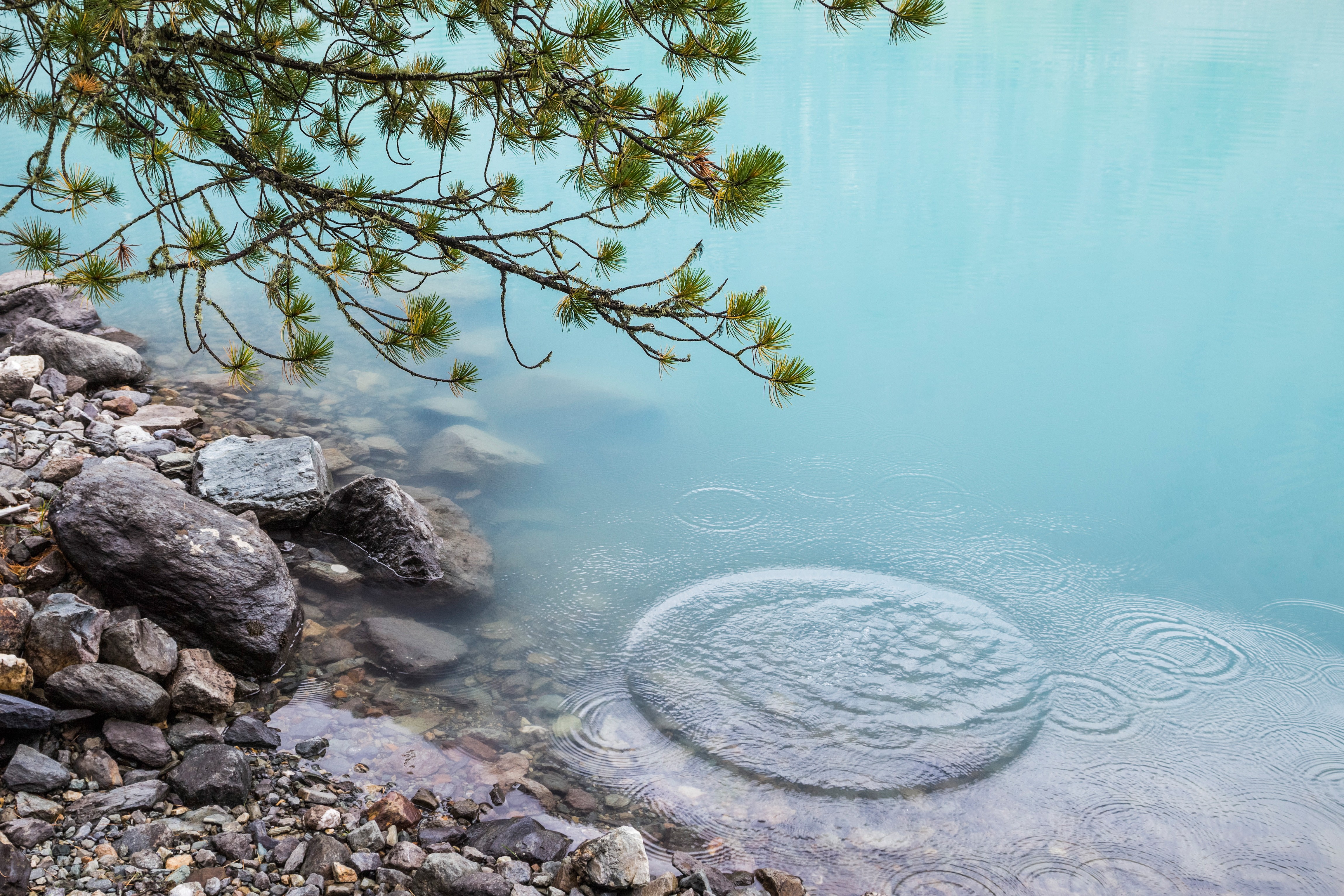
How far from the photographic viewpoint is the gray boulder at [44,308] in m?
5.88

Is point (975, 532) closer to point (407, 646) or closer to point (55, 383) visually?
point (407, 646)

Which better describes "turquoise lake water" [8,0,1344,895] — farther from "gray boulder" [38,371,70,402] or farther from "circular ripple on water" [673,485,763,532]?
"gray boulder" [38,371,70,402]

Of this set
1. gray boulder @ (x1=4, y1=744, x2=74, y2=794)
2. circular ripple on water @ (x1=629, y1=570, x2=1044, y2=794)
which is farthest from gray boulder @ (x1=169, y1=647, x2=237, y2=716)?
circular ripple on water @ (x1=629, y1=570, x2=1044, y2=794)

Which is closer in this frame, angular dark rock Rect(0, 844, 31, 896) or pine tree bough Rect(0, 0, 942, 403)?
angular dark rock Rect(0, 844, 31, 896)

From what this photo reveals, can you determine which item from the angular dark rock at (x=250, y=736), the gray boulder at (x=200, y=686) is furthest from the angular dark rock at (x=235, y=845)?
the gray boulder at (x=200, y=686)

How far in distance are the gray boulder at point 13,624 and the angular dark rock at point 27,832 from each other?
69cm

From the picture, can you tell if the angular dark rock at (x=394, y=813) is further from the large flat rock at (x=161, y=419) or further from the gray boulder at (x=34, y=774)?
the large flat rock at (x=161, y=419)

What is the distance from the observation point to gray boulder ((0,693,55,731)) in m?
2.49

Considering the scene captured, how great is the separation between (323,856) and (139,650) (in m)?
1.09

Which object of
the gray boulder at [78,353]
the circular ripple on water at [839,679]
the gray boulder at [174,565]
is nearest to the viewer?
the gray boulder at [174,565]

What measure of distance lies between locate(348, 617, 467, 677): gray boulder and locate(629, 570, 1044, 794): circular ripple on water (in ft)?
2.72

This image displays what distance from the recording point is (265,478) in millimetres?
4371

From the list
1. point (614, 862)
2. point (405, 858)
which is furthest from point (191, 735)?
point (614, 862)

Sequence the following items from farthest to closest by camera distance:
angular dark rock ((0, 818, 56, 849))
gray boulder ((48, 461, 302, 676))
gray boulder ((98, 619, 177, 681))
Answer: gray boulder ((48, 461, 302, 676)) → gray boulder ((98, 619, 177, 681)) → angular dark rock ((0, 818, 56, 849))
